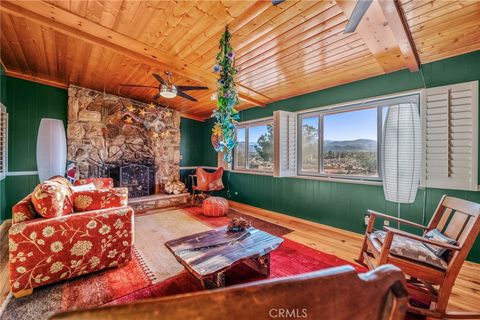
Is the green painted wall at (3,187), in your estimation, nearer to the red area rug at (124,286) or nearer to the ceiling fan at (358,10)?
the red area rug at (124,286)

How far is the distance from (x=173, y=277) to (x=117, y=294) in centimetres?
49

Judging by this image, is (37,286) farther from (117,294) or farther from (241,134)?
(241,134)

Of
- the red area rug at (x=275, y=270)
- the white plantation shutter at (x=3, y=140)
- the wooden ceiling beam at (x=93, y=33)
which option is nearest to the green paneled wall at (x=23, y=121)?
the white plantation shutter at (x=3, y=140)

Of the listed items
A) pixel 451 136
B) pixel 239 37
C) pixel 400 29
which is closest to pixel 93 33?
pixel 239 37

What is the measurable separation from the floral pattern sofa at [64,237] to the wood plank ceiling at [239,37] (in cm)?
169

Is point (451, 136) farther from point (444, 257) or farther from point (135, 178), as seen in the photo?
point (135, 178)

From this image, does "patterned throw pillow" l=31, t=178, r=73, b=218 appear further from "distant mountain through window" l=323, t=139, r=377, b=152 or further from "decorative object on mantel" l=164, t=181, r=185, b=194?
"distant mountain through window" l=323, t=139, r=377, b=152

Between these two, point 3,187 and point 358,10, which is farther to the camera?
point 3,187

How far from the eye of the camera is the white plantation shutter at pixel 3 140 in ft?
10.3

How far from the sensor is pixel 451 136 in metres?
2.22

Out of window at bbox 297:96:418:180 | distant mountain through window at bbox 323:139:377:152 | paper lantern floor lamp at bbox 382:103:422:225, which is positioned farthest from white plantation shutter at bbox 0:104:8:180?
paper lantern floor lamp at bbox 382:103:422:225

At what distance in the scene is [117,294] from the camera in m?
1.74

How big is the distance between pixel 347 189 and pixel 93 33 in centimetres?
389

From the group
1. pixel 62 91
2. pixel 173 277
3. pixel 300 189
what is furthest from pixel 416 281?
pixel 62 91
